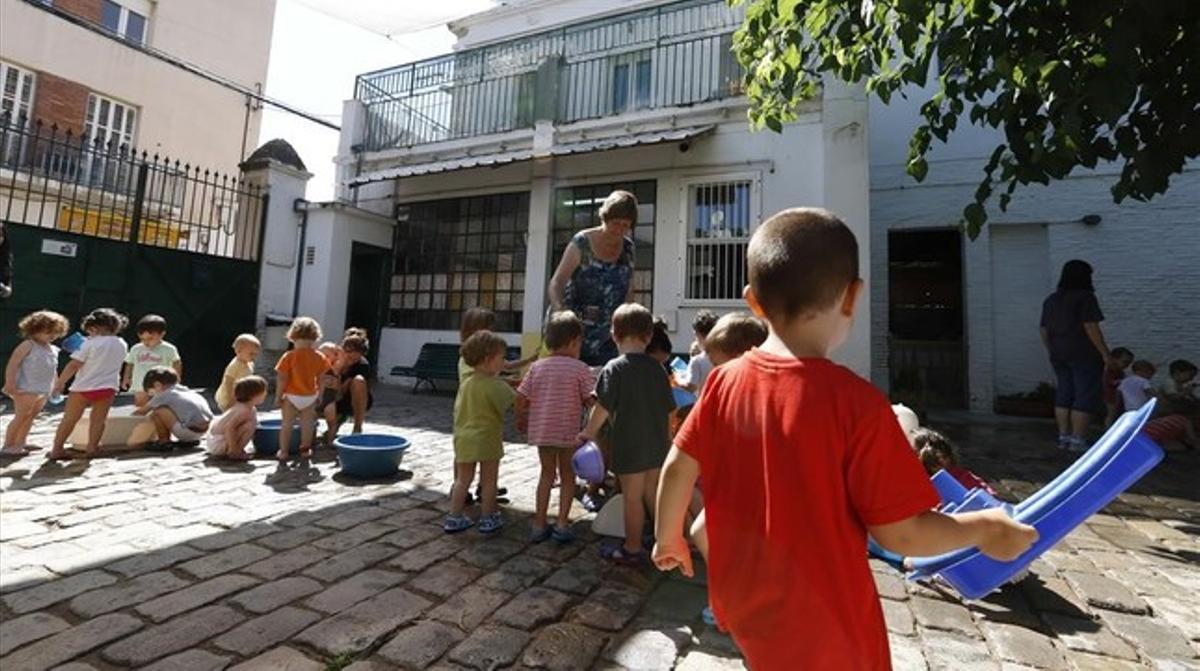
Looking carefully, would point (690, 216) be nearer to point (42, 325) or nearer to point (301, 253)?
point (301, 253)

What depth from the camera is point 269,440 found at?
4.99m

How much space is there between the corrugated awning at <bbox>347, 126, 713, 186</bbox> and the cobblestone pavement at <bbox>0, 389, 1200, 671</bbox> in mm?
6497

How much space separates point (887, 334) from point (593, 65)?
7372 millimetres

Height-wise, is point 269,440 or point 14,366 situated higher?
point 14,366

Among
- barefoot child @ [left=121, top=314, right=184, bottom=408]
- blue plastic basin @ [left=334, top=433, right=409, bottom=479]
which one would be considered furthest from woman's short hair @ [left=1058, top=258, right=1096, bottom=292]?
barefoot child @ [left=121, top=314, right=184, bottom=408]

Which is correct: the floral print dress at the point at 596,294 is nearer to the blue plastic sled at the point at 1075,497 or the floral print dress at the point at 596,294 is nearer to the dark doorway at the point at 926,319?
the blue plastic sled at the point at 1075,497

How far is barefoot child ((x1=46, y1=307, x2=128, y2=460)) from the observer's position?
436 cm

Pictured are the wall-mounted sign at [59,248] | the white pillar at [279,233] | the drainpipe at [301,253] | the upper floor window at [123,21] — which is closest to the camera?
the wall-mounted sign at [59,248]

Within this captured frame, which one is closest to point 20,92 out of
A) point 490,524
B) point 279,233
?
point 279,233

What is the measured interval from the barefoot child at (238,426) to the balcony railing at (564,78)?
743 centimetres

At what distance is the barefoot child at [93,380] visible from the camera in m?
4.36

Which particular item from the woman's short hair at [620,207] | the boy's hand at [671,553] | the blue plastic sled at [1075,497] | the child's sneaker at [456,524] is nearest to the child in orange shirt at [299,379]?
the child's sneaker at [456,524]

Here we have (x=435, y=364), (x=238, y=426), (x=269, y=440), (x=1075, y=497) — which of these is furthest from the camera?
(x=435, y=364)

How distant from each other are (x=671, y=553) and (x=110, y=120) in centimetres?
2414
